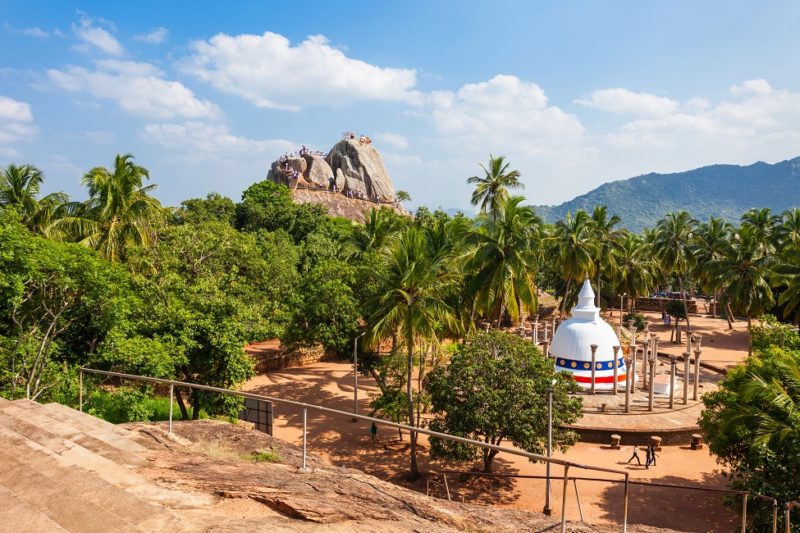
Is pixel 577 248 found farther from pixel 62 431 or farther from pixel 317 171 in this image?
pixel 317 171

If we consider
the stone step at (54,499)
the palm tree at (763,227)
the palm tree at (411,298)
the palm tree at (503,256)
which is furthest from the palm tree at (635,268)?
the stone step at (54,499)

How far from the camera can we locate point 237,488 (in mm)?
6863

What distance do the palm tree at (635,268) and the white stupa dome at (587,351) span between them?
25018 mm

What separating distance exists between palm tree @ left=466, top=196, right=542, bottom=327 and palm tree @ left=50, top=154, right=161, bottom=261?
1651 cm

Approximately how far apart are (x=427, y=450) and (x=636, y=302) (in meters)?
51.9

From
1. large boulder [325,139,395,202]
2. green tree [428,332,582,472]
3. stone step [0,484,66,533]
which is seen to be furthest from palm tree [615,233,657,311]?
large boulder [325,139,395,202]

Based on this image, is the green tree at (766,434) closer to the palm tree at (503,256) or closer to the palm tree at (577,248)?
the palm tree at (503,256)

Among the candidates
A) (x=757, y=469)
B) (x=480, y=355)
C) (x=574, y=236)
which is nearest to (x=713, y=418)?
(x=757, y=469)

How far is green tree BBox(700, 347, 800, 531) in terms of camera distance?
39.1ft

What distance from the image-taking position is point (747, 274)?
131ft

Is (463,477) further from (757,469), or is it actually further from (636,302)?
(636,302)

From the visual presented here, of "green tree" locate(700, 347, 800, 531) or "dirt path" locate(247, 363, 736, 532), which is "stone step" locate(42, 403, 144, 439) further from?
"green tree" locate(700, 347, 800, 531)

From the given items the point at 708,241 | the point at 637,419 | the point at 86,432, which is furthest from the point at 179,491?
the point at 708,241

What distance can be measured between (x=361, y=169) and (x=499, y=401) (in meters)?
89.5
